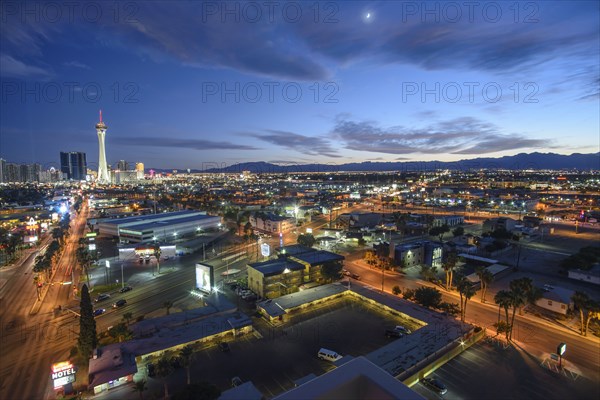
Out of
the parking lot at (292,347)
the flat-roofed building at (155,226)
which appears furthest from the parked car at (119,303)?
the flat-roofed building at (155,226)

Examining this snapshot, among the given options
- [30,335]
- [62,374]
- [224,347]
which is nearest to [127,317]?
[62,374]

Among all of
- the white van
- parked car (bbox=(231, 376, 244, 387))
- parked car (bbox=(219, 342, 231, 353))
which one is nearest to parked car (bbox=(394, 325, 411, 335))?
the white van

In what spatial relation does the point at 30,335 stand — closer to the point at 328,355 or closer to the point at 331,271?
the point at 328,355

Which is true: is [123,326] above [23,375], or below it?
above

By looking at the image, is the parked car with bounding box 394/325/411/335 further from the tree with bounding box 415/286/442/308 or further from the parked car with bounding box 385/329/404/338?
the tree with bounding box 415/286/442/308

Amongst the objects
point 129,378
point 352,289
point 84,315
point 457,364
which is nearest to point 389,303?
point 352,289

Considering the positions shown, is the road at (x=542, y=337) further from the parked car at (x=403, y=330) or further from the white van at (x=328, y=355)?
the white van at (x=328, y=355)

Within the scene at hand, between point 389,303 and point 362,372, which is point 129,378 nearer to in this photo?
point 362,372
